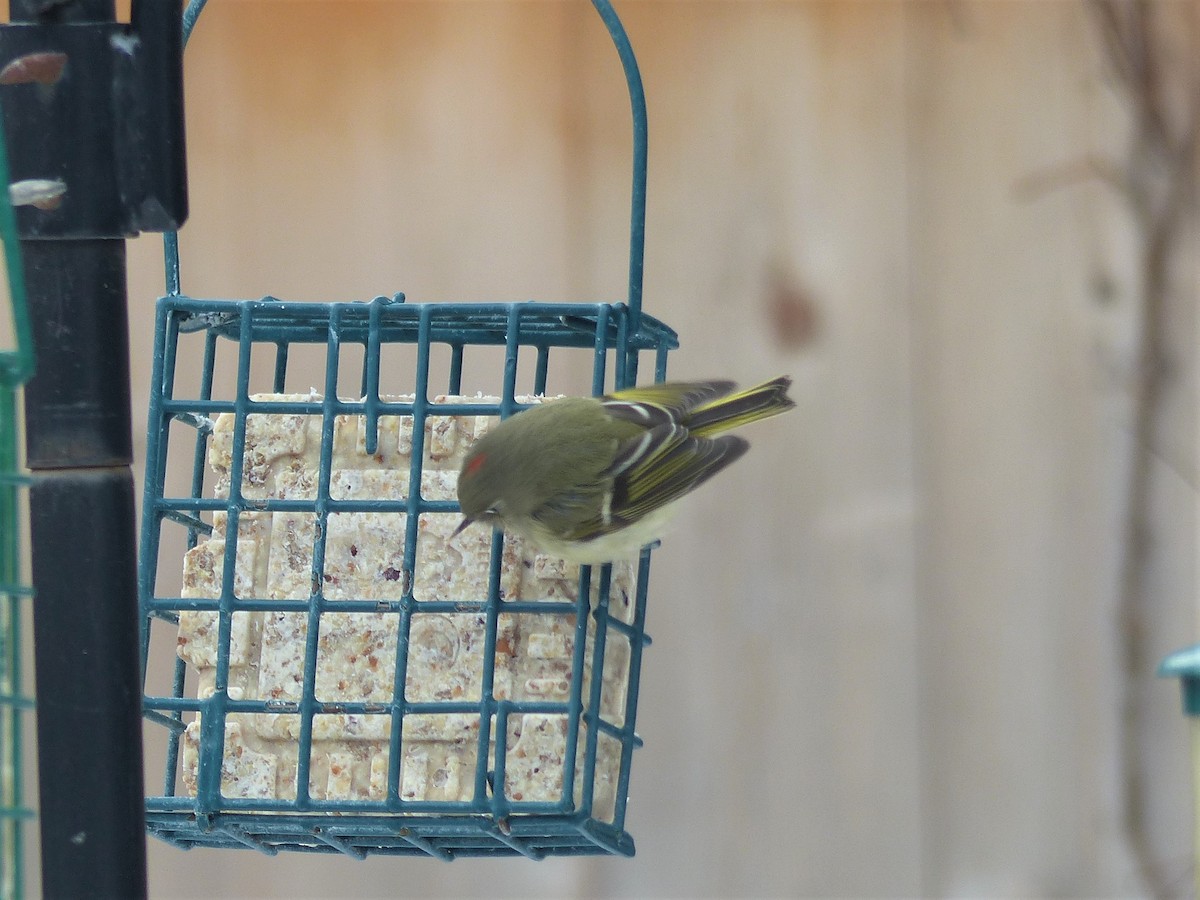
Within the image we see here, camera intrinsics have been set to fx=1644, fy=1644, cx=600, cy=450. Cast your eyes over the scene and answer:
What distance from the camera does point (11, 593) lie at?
A: 6.00 ft

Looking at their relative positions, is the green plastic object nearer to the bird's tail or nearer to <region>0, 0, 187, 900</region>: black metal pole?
the bird's tail

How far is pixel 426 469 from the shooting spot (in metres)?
3.34

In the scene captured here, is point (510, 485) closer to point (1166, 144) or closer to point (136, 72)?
point (136, 72)

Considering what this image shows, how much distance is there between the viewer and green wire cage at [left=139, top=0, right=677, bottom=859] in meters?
3.12

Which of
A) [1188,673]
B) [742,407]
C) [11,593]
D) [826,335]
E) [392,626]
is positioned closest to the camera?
[11,593]

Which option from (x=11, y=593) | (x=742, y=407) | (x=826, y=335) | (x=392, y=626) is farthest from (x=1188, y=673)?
(x=11, y=593)

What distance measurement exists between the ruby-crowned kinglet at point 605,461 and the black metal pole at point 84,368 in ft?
3.84

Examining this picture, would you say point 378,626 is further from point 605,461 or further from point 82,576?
point 82,576

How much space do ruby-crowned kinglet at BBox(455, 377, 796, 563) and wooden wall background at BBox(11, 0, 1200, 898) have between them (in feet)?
2.38

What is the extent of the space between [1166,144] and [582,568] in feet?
7.26

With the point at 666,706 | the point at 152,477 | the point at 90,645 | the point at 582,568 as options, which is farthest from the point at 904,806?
the point at 90,645

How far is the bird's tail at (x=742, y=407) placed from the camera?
3.70 meters

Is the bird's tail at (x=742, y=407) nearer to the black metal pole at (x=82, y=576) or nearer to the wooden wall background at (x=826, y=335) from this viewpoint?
the wooden wall background at (x=826, y=335)

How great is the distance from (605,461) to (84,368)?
170 centimetres
